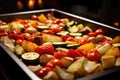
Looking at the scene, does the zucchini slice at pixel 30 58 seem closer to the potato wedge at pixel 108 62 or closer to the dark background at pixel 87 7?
the potato wedge at pixel 108 62

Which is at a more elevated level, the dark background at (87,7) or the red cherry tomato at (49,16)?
the red cherry tomato at (49,16)

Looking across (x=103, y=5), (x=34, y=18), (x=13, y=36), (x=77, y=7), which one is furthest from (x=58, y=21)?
(x=77, y=7)

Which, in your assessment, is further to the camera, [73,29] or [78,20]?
[78,20]

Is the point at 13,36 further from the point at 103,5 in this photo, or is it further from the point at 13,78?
the point at 103,5

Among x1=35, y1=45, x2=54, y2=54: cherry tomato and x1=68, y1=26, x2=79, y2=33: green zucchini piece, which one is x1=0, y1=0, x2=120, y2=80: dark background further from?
x1=35, y1=45, x2=54, y2=54: cherry tomato

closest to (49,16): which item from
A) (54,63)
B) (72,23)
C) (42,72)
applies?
(72,23)

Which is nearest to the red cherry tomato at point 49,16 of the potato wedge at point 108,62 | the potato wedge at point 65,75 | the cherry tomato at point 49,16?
the cherry tomato at point 49,16

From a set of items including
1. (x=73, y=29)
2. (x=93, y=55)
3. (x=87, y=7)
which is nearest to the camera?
(x=93, y=55)

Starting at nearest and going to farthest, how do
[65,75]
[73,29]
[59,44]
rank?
[65,75] → [59,44] → [73,29]

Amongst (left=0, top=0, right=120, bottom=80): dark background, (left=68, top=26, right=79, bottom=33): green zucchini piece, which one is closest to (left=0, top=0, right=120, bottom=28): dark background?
(left=0, top=0, right=120, bottom=80): dark background

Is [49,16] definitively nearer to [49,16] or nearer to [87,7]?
[49,16]
